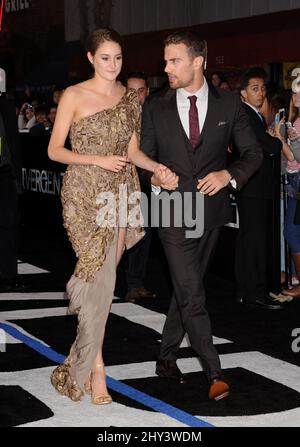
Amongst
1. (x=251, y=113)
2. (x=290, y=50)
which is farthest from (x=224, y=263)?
(x=290, y=50)

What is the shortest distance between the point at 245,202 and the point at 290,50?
9.45 metres

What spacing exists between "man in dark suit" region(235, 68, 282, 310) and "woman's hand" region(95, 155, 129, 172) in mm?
3135

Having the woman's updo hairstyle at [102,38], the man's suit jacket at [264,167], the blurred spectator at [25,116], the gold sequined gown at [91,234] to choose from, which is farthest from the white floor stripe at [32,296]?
the blurred spectator at [25,116]

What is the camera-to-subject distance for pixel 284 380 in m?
6.24

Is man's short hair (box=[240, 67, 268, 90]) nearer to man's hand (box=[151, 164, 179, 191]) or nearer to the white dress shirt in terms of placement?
the white dress shirt

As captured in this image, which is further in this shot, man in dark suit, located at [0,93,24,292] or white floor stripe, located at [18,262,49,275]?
white floor stripe, located at [18,262,49,275]

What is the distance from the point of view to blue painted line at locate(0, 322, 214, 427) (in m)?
5.40

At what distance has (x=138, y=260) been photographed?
8906mm

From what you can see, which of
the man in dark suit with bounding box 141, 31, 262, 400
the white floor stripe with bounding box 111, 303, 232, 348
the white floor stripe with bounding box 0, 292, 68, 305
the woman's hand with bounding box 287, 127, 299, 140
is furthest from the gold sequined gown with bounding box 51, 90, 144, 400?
the white floor stripe with bounding box 0, 292, 68, 305

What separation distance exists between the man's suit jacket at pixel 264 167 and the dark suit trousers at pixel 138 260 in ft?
3.14

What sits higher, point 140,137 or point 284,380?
point 140,137

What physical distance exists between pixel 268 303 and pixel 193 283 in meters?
2.85

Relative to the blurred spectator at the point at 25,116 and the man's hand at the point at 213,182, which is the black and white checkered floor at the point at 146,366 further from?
the blurred spectator at the point at 25,116

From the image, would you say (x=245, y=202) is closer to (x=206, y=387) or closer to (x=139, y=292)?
(x=139, y=292)
